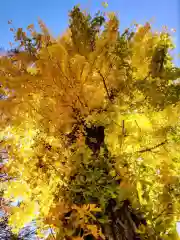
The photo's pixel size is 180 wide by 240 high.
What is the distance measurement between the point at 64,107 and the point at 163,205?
1.69 meters

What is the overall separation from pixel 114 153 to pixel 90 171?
0.48 meters

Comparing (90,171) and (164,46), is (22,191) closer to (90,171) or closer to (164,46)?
(90,171)

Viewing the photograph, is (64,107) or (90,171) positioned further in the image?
(64,107)

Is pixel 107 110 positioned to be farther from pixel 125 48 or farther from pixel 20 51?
pixel 20 51

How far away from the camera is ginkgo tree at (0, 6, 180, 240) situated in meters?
2.89

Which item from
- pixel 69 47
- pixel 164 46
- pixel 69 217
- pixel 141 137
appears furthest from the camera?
pixel 69 47

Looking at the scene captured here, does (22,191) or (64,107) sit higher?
(64,107)

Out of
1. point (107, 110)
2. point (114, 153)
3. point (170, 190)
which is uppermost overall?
point (107, 110)

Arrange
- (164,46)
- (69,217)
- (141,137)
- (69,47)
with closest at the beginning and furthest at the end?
(69,217), (164,46), (141,137), (69,47)

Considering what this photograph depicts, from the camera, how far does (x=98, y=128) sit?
3572 millimetres

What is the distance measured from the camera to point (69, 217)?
2.80m

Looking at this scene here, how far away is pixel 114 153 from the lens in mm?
3264

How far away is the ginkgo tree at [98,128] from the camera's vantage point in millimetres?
2891

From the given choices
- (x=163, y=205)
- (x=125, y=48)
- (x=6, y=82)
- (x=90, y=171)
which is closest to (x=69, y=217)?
(x=90, y=171)
